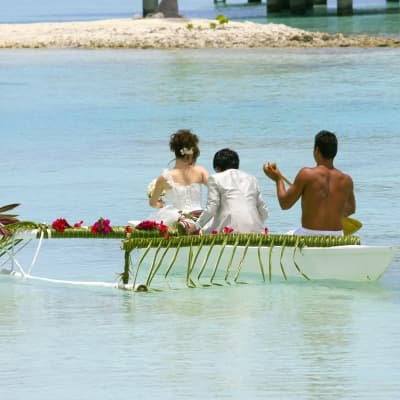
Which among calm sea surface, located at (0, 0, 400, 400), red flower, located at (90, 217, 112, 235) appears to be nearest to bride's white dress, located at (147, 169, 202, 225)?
red flower, located at (90, 217, 112, 235)

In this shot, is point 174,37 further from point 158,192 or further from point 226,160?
point 226,160

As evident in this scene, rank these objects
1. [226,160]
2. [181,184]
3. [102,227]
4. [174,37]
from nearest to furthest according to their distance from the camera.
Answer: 1. [226,160]
2. [102,227]
3. [181,184]
4. [174,37]

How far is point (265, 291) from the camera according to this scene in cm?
1153

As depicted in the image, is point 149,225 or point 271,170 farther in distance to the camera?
point 149,225

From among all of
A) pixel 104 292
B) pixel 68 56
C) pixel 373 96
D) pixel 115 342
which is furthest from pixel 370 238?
pixel 68 56

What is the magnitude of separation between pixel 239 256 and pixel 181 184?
832 millimetres

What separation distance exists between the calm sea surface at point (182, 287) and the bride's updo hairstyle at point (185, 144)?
1044 millimetres

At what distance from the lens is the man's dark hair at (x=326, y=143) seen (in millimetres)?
11158

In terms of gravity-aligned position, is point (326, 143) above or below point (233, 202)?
above

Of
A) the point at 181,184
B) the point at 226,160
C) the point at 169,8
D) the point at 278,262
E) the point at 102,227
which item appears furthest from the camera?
the point at 169,8

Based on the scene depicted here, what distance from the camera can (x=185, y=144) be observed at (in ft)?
39.0

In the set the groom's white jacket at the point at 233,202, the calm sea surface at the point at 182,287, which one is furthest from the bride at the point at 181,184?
the calm sea surface at the point at 182,287

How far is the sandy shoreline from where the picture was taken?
50719 millimetres

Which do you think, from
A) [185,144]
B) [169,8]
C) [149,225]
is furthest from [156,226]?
[169,8]
